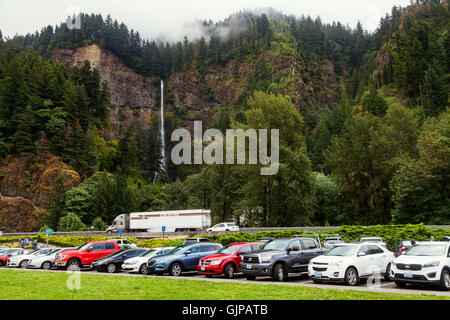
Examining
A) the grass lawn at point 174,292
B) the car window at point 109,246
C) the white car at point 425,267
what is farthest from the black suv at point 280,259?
the car window at point 109,246

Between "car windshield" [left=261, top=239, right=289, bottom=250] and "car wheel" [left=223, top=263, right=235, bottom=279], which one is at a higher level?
"car windshield" [left=261, top=239, right=289, bottom=250]

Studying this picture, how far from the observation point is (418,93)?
96.9m

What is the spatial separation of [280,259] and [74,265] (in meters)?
14.0

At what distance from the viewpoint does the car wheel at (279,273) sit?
57.8ft

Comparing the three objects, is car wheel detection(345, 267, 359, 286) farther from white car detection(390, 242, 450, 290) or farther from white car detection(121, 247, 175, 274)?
white car detection(121, 247, 175, 274)

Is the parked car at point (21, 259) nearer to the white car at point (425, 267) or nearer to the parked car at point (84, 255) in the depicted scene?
the parked car at point (84, 255)

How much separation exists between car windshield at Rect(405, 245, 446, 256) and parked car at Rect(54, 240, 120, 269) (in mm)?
18715

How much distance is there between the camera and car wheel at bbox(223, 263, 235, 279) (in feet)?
64.1

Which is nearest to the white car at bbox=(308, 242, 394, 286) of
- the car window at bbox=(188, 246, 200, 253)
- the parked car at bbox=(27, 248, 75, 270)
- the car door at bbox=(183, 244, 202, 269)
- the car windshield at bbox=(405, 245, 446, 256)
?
the car windshield at bbox=(405, 245, 446, 256)

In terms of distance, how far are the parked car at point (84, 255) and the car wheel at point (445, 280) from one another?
19.9m

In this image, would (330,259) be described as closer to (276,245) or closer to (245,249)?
(276,245)

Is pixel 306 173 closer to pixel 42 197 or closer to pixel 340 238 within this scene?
pixel 340 238
